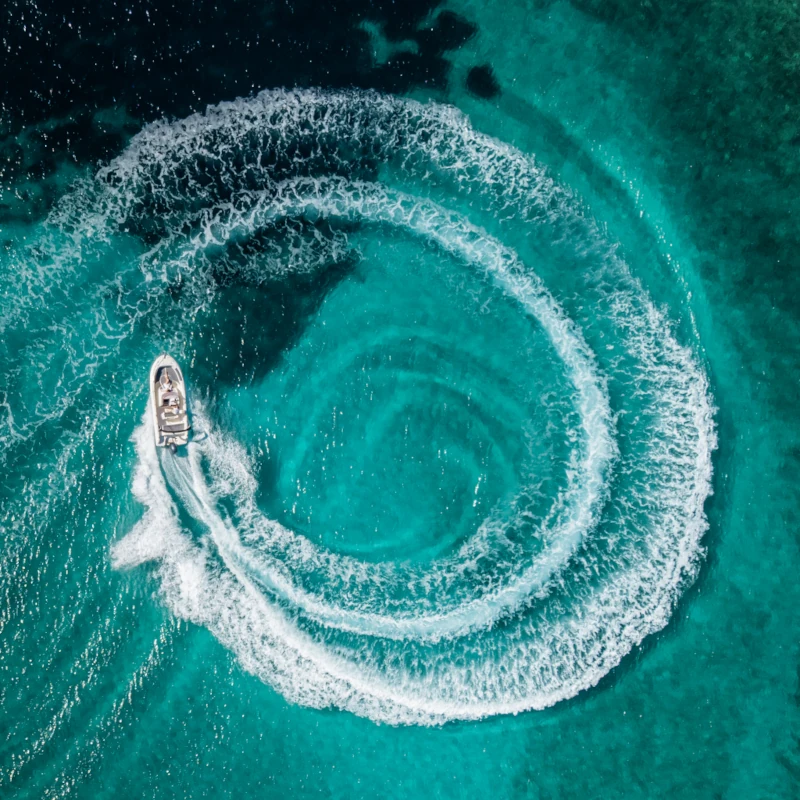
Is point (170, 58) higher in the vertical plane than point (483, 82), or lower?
lower

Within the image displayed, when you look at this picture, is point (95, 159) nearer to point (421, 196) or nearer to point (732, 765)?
point (421, 196)

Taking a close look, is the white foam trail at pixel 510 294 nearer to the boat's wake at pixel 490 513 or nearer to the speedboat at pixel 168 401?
the boat's wake at pixel 490 513

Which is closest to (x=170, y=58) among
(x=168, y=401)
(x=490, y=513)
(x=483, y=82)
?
(x=483, y=82)

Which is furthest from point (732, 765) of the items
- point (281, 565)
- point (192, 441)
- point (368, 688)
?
point (192, 441)

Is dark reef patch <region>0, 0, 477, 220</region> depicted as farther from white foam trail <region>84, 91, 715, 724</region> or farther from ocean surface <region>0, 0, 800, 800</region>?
white foam trail <region>84, 91, 715, 724</region>

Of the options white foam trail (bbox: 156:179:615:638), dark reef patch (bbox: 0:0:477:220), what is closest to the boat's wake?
white foam trail (bbox: 156:179:615:638)

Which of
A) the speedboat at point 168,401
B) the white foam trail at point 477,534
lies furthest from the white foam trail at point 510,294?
the speedboat at point 168,401

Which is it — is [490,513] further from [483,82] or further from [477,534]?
[483,82]
